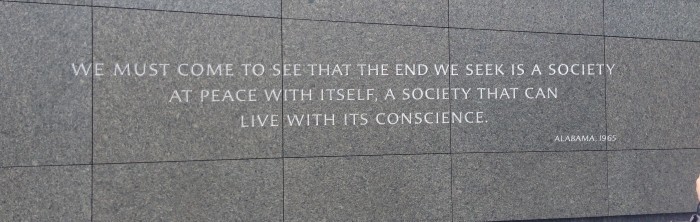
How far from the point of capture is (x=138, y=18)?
27.5 feet

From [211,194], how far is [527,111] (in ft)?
11.5

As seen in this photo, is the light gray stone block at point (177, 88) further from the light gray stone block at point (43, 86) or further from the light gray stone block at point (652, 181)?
the light gray stone block at point (652, 181)

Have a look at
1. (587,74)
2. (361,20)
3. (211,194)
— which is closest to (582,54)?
(587,74)

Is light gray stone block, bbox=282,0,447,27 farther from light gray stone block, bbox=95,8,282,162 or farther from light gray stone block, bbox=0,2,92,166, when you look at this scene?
light gray stone block, bbox=0,2,92,166

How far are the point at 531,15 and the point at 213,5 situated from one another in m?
3.45

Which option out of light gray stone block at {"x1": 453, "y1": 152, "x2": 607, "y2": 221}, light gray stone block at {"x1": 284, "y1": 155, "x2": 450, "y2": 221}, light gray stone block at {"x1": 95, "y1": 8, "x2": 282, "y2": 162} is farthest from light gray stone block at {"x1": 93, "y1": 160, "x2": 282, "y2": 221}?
light gray stone block at {"x1": 453, "y1": 152, "x2": 607, "y2": 221}

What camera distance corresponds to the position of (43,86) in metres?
8.09

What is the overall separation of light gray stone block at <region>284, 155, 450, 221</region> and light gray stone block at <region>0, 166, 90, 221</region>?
200 cm

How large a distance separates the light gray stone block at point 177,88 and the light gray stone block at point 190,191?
12cm

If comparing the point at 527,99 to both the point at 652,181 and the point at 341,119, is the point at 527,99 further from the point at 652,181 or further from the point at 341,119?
the point at 341,119

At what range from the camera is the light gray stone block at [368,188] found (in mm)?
8781

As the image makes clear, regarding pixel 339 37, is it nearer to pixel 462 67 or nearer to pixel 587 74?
pixel 462 67

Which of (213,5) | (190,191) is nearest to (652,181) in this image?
(190,191)

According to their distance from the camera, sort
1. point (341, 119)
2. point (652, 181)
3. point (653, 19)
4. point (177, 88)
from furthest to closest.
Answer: point (653, 19) → point (652, 181) → point (341, 119) → point (177, 88)
